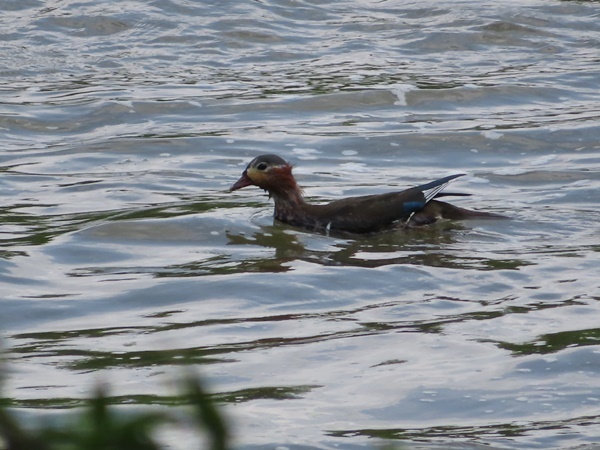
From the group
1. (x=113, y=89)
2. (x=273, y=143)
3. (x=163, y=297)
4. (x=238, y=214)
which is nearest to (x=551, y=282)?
(x=163, y=297)

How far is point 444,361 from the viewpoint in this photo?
5738 millimetres

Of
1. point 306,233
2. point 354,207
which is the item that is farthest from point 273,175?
point 354,207

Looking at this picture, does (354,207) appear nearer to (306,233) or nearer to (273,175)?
(306,233)

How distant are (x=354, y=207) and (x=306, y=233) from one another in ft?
1.65

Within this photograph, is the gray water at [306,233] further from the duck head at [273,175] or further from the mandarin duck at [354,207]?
the duck head at [273,175]

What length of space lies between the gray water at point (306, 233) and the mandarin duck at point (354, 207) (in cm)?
11

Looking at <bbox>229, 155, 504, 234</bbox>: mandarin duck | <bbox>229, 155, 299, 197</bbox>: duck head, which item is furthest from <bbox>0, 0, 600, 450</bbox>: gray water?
<bbox>229, 155, 299, 197</bbox>: duck head

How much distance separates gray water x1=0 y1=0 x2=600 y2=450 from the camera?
17.3 ft

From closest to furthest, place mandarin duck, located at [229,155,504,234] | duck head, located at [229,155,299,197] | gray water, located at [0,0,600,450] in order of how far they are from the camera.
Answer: gray water, located at [0,0,600,450] → mandarin duck, located at [229,155,504,234] → duck head, located at [229,155,299,197]

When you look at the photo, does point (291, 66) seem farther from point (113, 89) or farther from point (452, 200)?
point (452, 200)

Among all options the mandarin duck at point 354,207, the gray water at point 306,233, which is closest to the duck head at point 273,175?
the mandarin duck at point 354,207

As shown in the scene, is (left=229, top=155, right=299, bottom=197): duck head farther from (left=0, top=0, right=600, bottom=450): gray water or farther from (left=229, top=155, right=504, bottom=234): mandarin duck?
(left=0, top=0, right=600, bottom=450): gray water

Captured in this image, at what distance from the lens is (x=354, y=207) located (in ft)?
29.2

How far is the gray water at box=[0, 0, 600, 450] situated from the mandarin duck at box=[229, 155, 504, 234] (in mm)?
115
